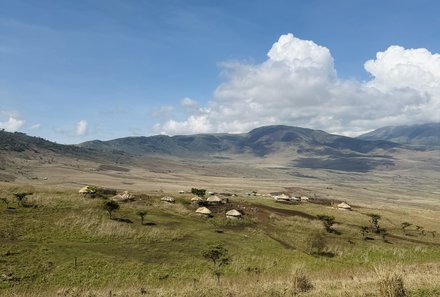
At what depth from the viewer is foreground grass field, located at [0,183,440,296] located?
31.5 m

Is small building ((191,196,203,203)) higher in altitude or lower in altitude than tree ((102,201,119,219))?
lower

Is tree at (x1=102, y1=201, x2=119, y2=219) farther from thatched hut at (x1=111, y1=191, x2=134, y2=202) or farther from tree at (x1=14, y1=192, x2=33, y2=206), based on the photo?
tree at (x1=14, y1=192, x2=33, y2=206)

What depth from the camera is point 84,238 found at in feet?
162

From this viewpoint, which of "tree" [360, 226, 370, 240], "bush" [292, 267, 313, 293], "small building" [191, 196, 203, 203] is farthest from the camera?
"small building" [191, 196, 203, 203]

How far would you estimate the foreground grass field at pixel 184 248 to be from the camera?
31.5 meters

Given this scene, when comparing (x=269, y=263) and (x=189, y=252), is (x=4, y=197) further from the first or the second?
(x=269, y=263)

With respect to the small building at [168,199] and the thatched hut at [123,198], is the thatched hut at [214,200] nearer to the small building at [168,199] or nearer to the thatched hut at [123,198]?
the small building at [168,199]

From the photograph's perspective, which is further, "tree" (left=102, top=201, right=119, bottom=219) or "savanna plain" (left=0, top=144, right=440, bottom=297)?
"tree" (left=102, top=201, right=119, bottom=219)

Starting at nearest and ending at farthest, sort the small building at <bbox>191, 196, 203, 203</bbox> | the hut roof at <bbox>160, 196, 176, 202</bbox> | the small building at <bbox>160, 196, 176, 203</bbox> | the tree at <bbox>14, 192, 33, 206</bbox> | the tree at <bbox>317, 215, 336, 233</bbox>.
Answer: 1. the tree at <bbox>14, 192, 33, 206</bbox>
2. the tree at <bbox>317, 215, 336, 233</bbox>
3. the small building at <bbox>160, 196, 176, 203</bbox>
4. the hut roof at <bbox>160, 196, 176, 202</bbox>
5. the small building at <bbox>191, 196, 203, 203</bbox>

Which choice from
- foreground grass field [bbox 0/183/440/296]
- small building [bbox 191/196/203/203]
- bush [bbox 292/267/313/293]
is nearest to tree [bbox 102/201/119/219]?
foreground grass field [bbox 0/183/440/296]

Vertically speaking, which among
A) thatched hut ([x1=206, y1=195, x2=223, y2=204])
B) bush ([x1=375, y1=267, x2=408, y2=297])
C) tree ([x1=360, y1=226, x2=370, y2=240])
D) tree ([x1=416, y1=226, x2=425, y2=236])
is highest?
bush ([x1=375, y1=267, x2=408, y2=297])

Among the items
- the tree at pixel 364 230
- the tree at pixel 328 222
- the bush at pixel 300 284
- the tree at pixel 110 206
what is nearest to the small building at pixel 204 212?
the tree at pixel 110 206

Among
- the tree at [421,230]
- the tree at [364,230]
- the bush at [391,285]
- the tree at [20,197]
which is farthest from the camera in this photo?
the tree at [421,230]

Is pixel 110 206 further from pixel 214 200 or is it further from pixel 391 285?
pixel 391 285
